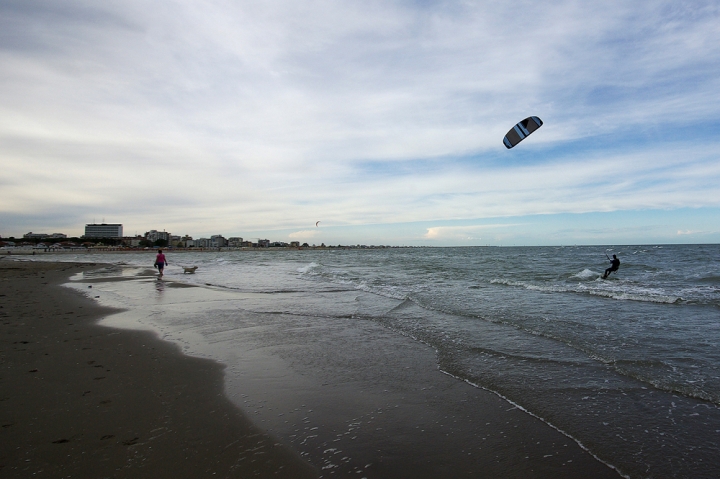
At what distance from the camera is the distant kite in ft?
26.5

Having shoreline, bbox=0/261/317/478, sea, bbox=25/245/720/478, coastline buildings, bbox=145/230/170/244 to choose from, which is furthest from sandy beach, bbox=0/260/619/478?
coastline buildings, bbox=145/230/170/244

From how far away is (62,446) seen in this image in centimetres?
327

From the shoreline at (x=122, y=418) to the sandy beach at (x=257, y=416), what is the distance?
2 cm

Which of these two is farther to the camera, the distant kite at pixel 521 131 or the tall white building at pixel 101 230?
the tall white building at pixel 101 230

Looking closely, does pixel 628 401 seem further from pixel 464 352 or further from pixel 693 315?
pixel 693 315

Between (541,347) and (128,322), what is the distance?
8.97 metres

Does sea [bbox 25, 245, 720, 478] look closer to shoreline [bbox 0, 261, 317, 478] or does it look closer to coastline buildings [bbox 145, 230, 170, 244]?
shoreline [bbox 0, 261, 317, 478]

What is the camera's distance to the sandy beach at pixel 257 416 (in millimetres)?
3098

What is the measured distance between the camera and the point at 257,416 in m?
4.00

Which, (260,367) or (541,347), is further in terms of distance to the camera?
(541,347)

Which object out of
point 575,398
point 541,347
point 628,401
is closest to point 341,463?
point 575,398

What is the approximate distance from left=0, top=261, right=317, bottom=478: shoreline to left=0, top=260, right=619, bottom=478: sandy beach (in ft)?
0.05

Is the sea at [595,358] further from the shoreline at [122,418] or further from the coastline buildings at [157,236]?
the coastline buildings at [157,236]

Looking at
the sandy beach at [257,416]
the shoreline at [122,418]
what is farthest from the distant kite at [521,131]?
the shoreline at [122,418]
